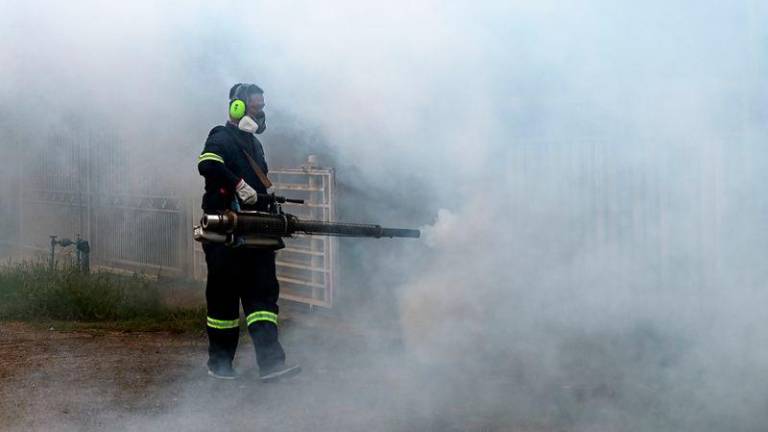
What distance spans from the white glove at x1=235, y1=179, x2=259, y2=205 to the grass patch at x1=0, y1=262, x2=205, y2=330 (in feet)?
8.01

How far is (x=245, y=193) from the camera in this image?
5.37m

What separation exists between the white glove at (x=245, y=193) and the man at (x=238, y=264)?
0.29 ft

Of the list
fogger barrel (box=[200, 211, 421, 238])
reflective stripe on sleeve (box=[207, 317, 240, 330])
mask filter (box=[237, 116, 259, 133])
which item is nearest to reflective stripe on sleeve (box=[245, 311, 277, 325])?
reflective stripe on sleeve (box=[207, 317, 240, 330])

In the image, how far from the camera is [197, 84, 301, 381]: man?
5512 mm

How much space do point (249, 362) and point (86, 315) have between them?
2.35 m

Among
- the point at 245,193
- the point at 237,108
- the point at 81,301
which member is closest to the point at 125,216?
the point at 81,301

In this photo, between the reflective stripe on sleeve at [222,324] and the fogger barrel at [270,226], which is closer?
the fogger barrel at [270,226]

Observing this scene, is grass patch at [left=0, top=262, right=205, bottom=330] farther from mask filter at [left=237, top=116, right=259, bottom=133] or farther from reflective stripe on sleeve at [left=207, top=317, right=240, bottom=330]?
mask filter at [left=237, top=116, right=259, bottom=133]

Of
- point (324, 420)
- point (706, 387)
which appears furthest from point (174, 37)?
point (706, 387)

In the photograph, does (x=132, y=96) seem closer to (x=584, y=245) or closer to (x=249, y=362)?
(x=249, y=362)

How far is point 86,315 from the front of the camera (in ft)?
26.1

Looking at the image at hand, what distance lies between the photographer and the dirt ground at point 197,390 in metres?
4.84

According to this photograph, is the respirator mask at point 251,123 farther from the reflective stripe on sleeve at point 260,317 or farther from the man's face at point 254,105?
the reflective stripe on sleeve at point 260,317

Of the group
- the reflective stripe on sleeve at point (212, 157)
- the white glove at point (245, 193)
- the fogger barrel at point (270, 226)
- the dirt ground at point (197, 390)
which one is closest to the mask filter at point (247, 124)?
the reflective stripe on sleeve at point (212, 157)
